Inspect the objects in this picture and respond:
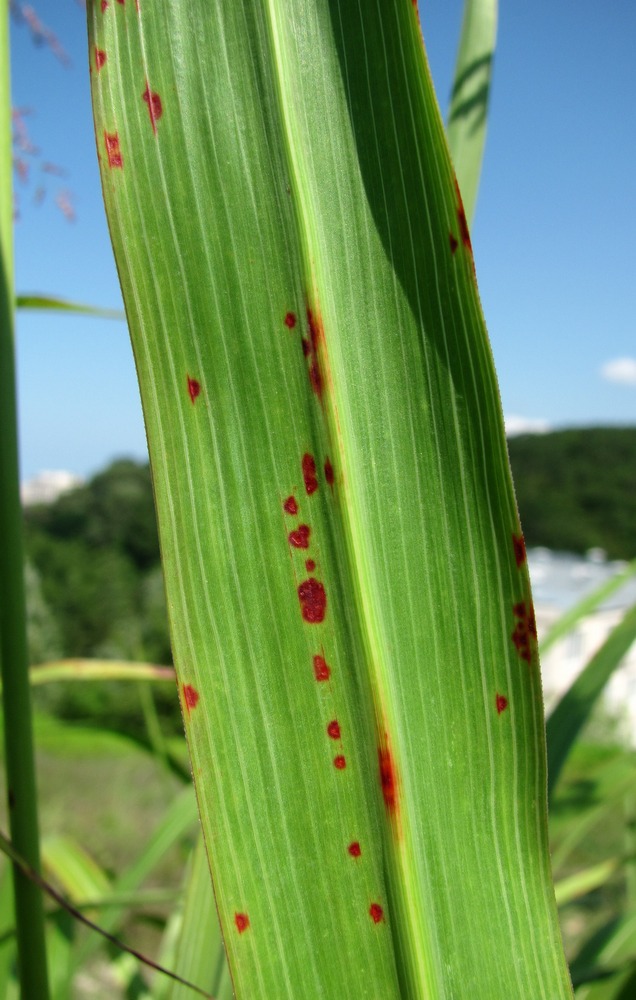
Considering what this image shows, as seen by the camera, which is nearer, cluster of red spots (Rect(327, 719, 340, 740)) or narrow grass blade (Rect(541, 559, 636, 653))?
cluster of red spots (Rect(327, 719, 340, 740))

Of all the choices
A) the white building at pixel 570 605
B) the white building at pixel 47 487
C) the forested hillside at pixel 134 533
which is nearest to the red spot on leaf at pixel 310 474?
the white building at pixel 570 605

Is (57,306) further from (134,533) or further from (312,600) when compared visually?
(134,533)

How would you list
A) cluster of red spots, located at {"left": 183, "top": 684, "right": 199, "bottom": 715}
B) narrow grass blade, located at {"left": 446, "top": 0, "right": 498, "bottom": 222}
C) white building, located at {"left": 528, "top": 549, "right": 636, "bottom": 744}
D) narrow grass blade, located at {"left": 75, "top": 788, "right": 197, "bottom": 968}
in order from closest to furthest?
cluster of red spots, located at {"left": 183, "top": 684, "right": 199, "bottom": 715}, narrow grass blade, located at {"left": 446, "top": 0, "right": 498, "bottom": 222}, narrow grass blade, located at {"left": 75, "top": 788, "right": 197, "bottom": 968}, white building, located at {"left": 528, "top": 549, "right": 636, "bottom": 744}

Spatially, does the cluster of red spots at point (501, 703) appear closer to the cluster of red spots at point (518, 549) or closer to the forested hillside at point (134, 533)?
the cluster of red spots at point (518, 549)

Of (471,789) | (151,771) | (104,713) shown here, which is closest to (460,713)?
(471,789)

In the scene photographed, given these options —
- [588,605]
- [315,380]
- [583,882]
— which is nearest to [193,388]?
[315,380]

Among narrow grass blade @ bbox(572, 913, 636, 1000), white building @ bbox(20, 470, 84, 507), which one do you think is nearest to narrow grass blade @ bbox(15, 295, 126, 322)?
narrow grass blade @ bbox(572, 913, 636, 1000)

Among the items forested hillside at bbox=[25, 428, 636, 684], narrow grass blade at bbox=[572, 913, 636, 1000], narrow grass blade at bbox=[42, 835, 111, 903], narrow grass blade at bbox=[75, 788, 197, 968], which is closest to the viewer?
narrow grass blade at bbox=[572, 913, 636, 1000]

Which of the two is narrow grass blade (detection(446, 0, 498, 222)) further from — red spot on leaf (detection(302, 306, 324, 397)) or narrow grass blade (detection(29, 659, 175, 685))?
narrow grass blade (detection(29, 659, 175, 685))
